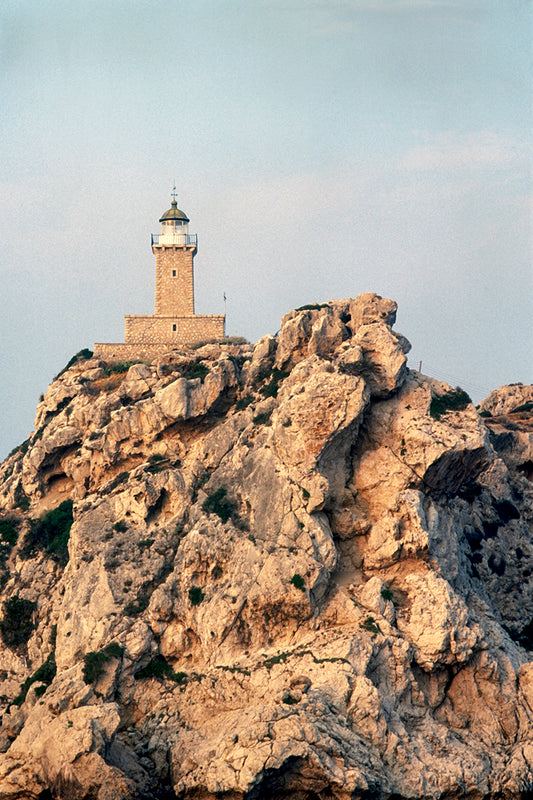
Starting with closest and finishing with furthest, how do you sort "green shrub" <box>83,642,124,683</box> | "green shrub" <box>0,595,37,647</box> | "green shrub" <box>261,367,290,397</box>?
"green shrub" <box>83,642,124,683</box> < "green shrub" <box>0,595,37,647</box> < "green shrub" <box>261,367,290,397</box>

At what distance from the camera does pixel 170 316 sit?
250 feet

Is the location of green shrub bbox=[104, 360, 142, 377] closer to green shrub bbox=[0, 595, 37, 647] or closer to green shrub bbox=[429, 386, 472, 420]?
green shrub bbox=[0, 595, 37, 647]

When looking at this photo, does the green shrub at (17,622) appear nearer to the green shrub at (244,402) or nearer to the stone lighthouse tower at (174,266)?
the green shrub at (244,402)

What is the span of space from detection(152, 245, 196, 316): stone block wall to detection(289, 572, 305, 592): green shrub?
1028 inches

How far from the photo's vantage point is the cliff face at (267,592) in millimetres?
51594

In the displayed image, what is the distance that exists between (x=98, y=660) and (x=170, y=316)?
2750 centimetres

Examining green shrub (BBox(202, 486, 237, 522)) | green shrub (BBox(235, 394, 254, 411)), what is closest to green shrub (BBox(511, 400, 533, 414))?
green shrub (BBox(235, 394, 254, 411))

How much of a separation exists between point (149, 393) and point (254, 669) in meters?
19.6

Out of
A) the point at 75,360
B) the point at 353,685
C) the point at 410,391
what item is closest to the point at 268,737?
the point at 353,685

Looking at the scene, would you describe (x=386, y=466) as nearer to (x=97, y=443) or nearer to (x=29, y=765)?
(x=97, y=443)

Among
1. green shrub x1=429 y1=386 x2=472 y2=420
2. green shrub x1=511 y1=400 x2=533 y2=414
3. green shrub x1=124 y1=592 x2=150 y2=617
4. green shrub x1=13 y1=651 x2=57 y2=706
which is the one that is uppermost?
green shrub x1=511 y1=400 x2=533 y2=414

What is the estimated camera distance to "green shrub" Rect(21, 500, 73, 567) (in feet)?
215

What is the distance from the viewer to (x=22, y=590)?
64750mm

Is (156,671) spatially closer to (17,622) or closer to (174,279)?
(17,622)
